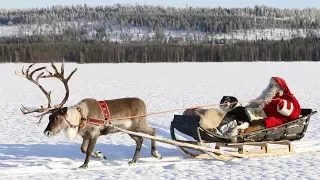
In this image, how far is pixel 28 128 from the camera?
1308 centimetres

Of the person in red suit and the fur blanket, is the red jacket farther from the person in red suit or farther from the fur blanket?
the fur blanket

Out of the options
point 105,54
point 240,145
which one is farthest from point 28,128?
point 105,54

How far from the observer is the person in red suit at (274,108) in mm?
9117

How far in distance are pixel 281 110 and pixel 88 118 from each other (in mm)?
3114

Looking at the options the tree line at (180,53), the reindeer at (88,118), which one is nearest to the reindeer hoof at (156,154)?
the reindeer at (88,118)

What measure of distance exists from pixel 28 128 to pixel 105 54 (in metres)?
86.7

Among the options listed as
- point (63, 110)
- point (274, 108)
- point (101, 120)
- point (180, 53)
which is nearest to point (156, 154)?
point (101, 120)

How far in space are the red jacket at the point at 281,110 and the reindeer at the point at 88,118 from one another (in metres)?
1.93

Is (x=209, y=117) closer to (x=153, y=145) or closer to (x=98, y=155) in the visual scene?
(x=153, y=145)

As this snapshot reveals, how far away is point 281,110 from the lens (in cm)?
912

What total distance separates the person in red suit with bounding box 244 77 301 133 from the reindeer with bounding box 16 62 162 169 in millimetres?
1708

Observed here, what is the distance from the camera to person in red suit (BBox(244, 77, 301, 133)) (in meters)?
9.12

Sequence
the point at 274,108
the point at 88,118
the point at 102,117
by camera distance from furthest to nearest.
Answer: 1. the point at 274,108
2. the point at 102,117
3. the point at 88,118

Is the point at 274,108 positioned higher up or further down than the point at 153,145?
higher up
